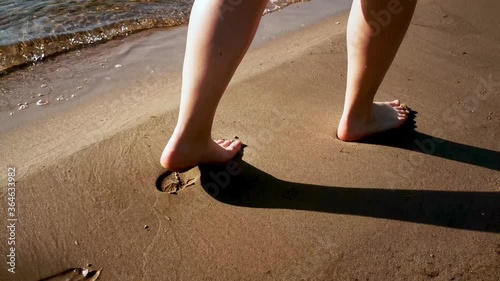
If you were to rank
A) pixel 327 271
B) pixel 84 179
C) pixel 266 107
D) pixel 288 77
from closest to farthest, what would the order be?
pixel 327 271 → pixel 84 179 → pixel 266 107 → pixel 288 77

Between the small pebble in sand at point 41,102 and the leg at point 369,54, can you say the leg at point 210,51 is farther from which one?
the small pebble in sand at point 41,102

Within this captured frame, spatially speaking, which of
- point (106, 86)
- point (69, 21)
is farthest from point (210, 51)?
point (69, 21)

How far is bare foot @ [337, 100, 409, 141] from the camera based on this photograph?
5.86ft

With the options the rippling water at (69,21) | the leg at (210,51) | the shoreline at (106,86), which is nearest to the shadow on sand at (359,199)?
the leg at (210,51)

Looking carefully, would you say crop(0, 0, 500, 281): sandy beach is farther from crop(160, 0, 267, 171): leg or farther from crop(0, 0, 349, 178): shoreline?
crop(160, 0, 267, 171): leg

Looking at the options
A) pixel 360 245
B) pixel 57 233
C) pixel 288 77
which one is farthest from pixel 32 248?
pixel 288 77

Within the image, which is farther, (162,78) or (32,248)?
(162,78)

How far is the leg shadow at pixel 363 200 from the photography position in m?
1.48

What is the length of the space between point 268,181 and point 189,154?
0.96 feet

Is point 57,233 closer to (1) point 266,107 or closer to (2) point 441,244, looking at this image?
(1) point 266,107

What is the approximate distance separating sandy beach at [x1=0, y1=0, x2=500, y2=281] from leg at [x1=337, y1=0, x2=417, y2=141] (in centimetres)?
8

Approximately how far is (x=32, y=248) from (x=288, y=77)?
1395 mm

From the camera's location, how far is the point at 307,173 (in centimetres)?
167

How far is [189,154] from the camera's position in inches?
60.6
